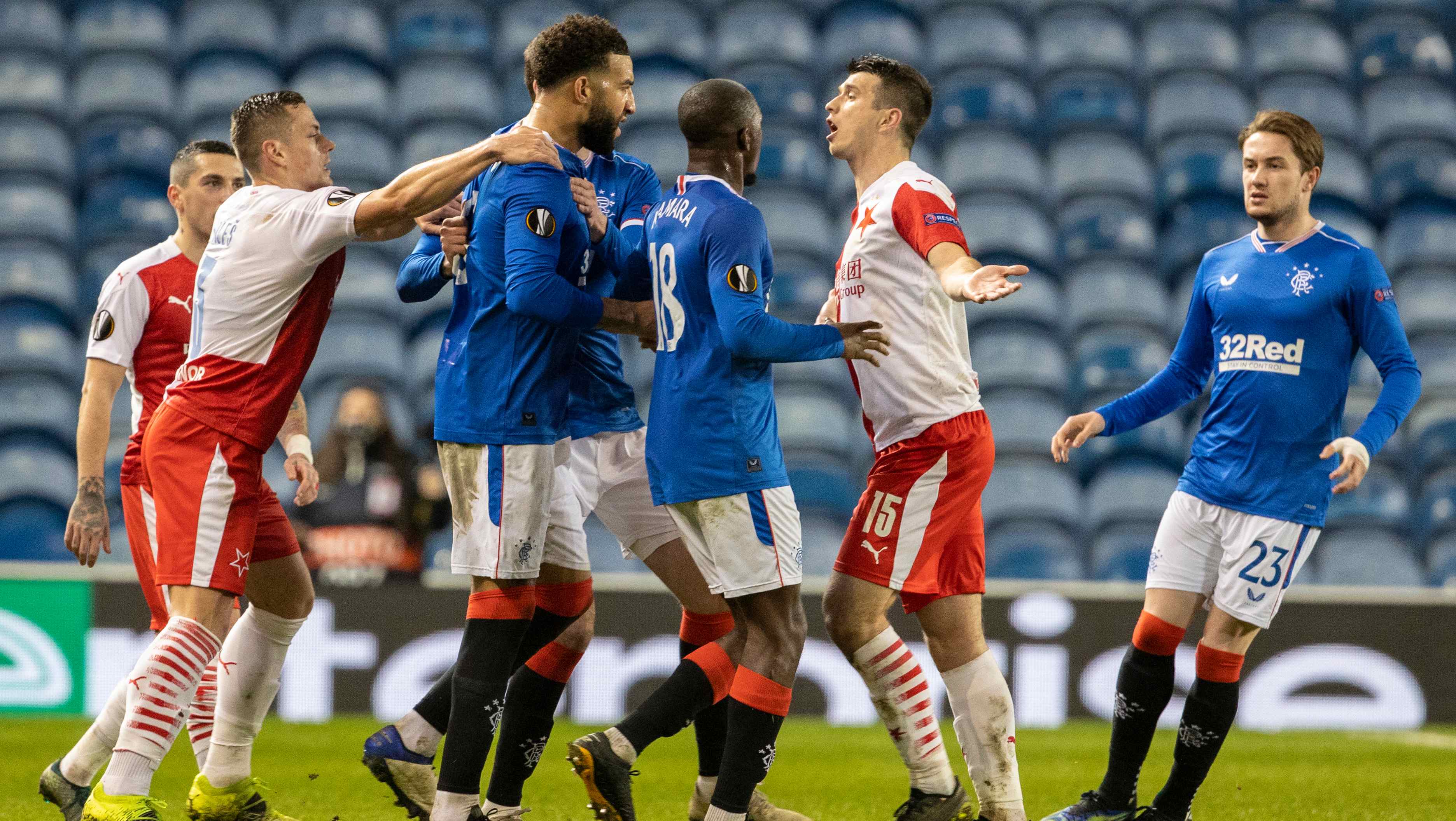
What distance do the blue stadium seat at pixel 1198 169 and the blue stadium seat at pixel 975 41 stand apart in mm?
1476

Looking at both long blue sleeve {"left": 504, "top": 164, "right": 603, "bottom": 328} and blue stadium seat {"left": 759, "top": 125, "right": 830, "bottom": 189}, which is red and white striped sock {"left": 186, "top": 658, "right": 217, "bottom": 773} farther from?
blue stadium seat {"left": 759, "top": 125, "right": 830, "bottom": 189}

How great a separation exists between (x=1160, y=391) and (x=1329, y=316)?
568 mm

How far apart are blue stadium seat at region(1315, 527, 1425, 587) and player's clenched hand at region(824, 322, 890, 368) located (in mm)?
5812

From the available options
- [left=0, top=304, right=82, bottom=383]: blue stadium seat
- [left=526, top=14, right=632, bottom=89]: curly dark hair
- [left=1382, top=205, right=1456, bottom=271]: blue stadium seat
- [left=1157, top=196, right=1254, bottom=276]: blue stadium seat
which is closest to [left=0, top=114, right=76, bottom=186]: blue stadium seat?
[left=0, top=304, right=82, bottom=383]: blue stadium seat

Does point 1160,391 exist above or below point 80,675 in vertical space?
above

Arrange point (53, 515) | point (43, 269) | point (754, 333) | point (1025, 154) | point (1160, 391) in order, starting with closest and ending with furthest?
point (754, 333) < point (1160, 391) < point (53, 515) < point (43, 269) < point (1025, 154)

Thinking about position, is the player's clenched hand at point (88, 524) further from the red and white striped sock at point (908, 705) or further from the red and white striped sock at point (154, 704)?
the red and white striped sock at point (908, 705)

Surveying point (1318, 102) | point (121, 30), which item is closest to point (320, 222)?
point (121, 30)

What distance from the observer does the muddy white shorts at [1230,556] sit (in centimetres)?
425

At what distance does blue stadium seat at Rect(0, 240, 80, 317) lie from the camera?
959 centimetres

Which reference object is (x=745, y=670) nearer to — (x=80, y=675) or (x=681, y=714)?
(x=681, y=714)

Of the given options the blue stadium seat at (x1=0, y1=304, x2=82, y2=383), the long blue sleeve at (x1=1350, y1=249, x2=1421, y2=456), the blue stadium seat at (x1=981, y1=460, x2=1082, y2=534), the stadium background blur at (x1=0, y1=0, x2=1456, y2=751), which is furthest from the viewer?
the blue stadium seat at (x1=0, y1=304, x2=82, y2=383)

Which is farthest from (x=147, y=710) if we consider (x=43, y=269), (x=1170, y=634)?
(x=43, y=269)

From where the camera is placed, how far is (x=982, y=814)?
4.05m
